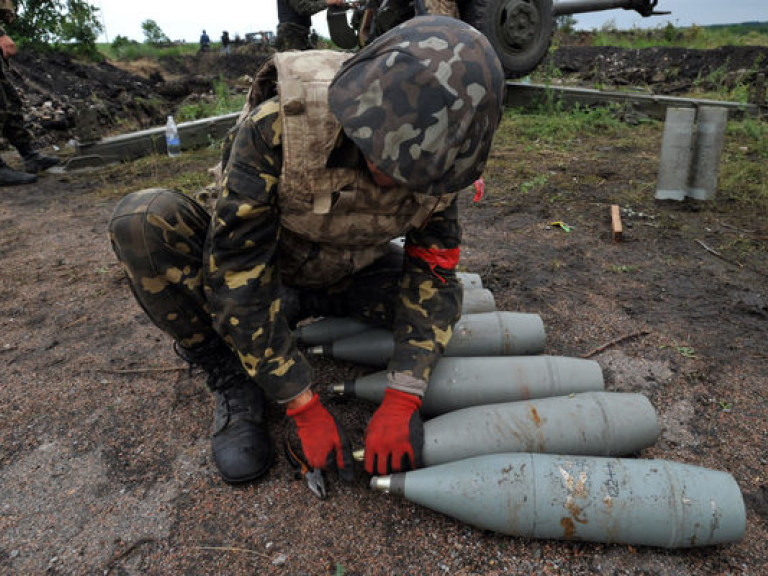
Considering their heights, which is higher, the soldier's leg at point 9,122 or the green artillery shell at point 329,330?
the soldier's leg at point 9,122

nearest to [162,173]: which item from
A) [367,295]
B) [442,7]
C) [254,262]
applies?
[442,7]

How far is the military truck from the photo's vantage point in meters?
5.52

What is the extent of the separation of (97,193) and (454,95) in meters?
5.29

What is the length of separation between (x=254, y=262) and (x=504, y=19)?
18.0ft

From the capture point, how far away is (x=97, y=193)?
560 cm

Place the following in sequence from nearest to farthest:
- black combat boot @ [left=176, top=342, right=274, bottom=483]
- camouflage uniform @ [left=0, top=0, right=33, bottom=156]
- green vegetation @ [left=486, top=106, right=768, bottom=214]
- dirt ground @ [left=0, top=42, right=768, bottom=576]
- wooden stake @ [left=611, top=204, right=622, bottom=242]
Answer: dirt ground @ [left=0, top=42, right=768, bottom=576] → black combat boot @ [left=176, top=342, right=274, bottom=483] → wooden stake @ [left=611, top=204, right=622, bottom=242] → green vegetation @ [left=486, top=106, right=768, bottom=214] → camouflage uniform @ [left=0, top=0, right=33, bottom=156]

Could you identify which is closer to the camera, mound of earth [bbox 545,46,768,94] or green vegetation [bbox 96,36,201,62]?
mound of earth [bbox 545,46,768,94]

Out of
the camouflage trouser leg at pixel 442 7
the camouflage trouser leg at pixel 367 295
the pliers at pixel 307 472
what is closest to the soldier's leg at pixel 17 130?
the camouflage trouser leg at pixel 442 7

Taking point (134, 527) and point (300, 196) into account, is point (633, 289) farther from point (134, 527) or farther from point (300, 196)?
point (134, 527)

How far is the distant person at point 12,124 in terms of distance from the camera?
5.75 metres

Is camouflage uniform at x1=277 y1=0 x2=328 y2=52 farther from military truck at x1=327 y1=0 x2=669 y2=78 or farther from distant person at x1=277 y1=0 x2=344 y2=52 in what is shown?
military truck at x1=327 y1=0 x2=669 y2=78

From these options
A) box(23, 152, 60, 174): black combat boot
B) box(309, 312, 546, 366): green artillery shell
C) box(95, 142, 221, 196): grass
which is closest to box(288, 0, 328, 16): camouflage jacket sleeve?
box(95, 142, 221, 196): grass

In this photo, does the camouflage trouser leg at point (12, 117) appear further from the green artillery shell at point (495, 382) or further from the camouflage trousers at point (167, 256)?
the green artillery shell at point (495, 382)

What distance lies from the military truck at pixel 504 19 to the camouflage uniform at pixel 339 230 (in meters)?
3.99
